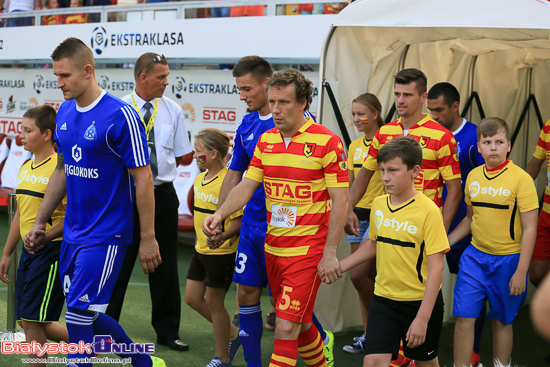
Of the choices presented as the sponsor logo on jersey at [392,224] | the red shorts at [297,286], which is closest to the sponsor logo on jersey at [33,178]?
the red shorts at [297,286]

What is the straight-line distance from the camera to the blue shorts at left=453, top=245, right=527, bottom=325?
4137mm

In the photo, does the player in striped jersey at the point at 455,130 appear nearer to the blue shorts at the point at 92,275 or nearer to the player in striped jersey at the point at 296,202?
the player in striped jersey at the point at 296,202

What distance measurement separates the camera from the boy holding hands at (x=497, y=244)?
4.07m

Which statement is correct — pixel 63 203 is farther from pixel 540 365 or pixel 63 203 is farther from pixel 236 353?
pixel 540 365

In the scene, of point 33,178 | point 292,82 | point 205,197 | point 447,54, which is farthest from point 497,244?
point 33,178

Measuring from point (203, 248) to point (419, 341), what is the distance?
5.92 ft

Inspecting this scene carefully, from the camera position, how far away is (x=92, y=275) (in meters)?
3.43

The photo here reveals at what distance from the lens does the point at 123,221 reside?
3547 mm

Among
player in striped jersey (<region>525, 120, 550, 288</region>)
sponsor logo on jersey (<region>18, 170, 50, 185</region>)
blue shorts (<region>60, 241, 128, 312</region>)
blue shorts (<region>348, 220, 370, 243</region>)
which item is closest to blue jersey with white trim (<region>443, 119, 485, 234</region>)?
player in striped jersey (<region>525, 120, 550, 288</region>)

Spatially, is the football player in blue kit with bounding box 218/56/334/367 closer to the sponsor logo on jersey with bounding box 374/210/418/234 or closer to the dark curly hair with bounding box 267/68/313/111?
the dark curly hair with bounding box 267/68/313/111

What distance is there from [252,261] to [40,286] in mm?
1227

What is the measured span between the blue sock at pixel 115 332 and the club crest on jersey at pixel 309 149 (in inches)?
54.3

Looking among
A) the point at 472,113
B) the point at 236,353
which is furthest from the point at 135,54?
the point at 236,353

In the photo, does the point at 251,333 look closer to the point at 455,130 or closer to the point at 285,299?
the point at 285,299
